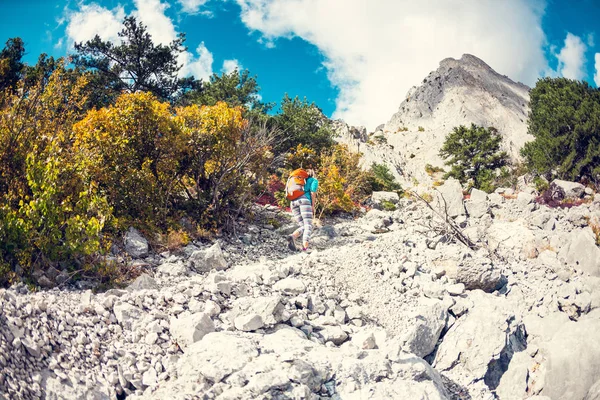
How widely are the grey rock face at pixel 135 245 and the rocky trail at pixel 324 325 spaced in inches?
1.3

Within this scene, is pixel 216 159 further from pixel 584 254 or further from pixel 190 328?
pixel 584 254

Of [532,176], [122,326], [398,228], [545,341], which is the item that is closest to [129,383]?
[122,326]

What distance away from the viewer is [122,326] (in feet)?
17.6

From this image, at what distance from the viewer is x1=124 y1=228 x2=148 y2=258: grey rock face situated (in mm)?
8945

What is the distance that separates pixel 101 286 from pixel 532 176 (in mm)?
31934

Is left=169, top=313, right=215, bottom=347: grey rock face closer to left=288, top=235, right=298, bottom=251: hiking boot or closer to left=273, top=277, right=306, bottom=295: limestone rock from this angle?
left=273, top=277, right=306, bottom=295: limestone rock

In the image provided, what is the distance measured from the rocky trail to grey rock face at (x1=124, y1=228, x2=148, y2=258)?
3 centimetres

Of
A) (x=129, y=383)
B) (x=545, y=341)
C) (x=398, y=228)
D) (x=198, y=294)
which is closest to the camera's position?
(x=129, y=383)

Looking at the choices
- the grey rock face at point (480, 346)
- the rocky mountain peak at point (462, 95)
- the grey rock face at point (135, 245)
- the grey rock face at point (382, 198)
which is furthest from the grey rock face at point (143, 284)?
the rocky mountain peak at point (462, 95)

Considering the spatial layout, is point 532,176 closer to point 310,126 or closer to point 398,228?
point 310,126

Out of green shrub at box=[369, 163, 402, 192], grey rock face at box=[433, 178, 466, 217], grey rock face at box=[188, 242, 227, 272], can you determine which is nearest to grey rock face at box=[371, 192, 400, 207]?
green shrub at box=[369, 163, 402, 192]

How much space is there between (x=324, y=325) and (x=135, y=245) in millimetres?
4929

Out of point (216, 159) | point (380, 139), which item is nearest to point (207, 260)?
point (216, 159)

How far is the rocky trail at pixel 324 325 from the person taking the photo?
4391mm
